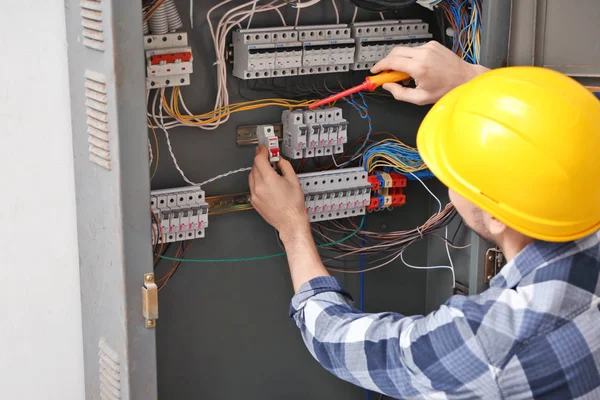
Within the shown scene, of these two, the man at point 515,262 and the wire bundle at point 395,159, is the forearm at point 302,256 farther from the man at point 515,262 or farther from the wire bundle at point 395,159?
the wire bundle at point 395,159

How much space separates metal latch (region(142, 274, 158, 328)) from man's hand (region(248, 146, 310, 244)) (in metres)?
0.37

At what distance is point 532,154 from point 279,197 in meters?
0.81

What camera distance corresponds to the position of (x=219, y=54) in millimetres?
2086

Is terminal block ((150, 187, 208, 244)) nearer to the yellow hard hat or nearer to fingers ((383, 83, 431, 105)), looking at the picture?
fingers ((383, 83, 431, 105))

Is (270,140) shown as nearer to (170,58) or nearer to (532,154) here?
(170,58)

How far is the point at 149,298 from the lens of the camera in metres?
1.75

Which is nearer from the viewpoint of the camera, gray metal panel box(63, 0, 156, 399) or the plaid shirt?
the plaid shirt

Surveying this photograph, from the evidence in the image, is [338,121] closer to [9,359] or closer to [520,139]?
[520,139]

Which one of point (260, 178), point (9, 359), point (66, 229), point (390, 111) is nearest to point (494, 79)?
point (260, 178)

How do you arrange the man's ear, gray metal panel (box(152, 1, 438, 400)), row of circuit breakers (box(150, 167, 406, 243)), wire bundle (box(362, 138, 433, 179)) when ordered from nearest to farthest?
the man's ear < row of circuit breakers (box(150, 167, 406, 243)) < gray metal panel (box(152, 1, 438, 400)) < wire bundle (box(362, 138, 433, 179))

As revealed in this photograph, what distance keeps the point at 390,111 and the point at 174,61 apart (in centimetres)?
77

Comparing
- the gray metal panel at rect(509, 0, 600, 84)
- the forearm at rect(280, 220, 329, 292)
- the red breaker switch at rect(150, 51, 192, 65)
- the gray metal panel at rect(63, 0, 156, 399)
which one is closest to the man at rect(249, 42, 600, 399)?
the forearm at rect(280, 220, 329, 292)

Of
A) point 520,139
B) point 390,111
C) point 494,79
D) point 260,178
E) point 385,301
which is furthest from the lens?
point 385,301

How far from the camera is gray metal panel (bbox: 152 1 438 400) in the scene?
2.16m
